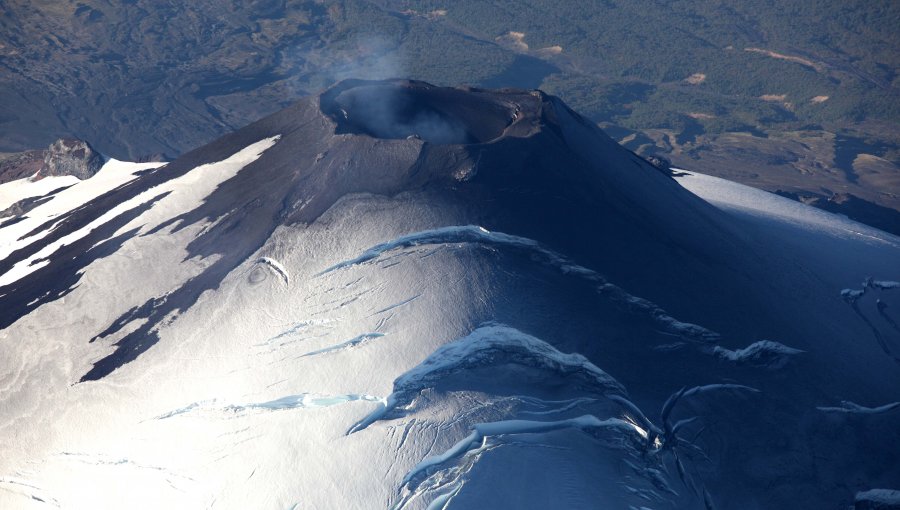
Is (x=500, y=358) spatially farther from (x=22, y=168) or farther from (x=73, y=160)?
(x=22, y=168)

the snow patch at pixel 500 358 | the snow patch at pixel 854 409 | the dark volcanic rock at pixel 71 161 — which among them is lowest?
the snow patch at pixel 854 409

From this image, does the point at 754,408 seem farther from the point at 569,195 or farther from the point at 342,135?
the point at 342,135

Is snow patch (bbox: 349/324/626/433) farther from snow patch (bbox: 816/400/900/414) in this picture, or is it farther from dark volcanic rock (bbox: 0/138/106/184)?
dark volcanic rock (bbox: 0/138/106/184)

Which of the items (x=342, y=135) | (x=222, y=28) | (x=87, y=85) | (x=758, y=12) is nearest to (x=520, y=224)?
(x=342, y=135)

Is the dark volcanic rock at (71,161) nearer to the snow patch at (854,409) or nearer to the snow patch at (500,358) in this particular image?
the snow patch at (500,358)

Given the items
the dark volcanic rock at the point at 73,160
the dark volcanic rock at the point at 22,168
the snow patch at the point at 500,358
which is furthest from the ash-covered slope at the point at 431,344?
the dark volcanic rock at the point at 22,168

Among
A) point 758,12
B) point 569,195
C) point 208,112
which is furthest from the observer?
point 758,12
